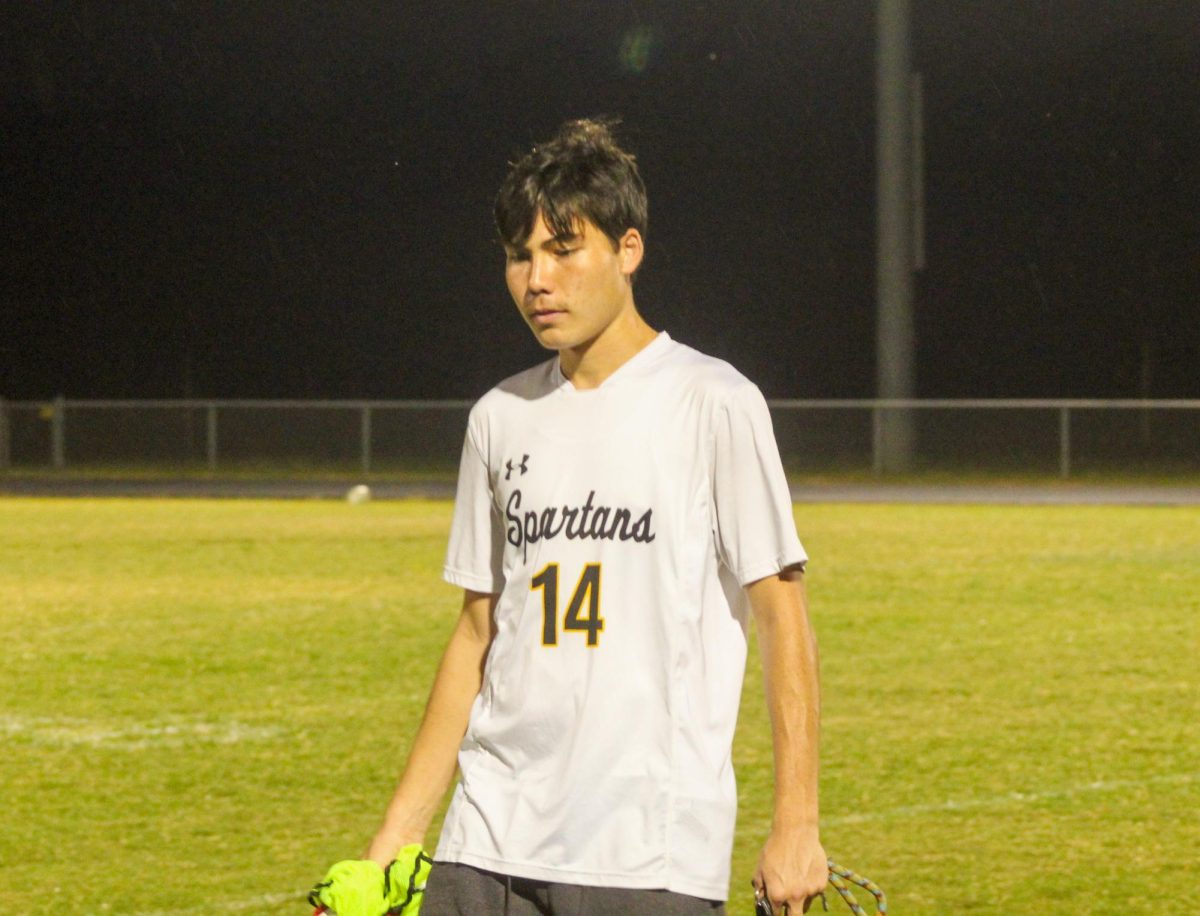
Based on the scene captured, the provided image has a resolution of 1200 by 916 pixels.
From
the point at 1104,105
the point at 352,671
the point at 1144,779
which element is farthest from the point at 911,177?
the point at 1104,105

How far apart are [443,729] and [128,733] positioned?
20.7 ft

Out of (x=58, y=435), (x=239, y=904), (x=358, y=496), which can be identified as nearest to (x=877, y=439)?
(x=358, y=496)

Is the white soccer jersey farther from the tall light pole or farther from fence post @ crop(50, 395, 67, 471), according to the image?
fence post @ crop(50, 395, 67, 471)

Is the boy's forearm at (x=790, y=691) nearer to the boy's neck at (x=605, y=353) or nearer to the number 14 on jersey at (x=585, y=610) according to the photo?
the number 14 on jersey at (x=585, y=610)

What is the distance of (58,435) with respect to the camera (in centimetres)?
3525

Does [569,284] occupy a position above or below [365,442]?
above

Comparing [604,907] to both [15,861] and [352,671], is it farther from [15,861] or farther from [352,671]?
[352,671]

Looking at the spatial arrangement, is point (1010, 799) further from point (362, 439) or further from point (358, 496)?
point (362, 439)

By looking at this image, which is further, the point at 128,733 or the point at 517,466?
the point at 128,733

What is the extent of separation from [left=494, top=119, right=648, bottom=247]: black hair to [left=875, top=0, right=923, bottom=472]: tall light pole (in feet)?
98.6

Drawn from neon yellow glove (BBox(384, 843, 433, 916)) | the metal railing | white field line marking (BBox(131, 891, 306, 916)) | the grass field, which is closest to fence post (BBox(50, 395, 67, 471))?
the metal railing

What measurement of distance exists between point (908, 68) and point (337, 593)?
20.6 m

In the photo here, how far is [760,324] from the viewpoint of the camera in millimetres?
69688

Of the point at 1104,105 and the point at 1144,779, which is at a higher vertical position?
the point at 1104,105
